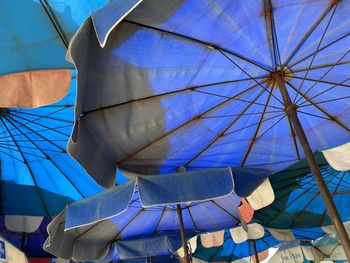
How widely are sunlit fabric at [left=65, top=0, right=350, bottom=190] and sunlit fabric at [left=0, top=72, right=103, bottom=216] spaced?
1.99m

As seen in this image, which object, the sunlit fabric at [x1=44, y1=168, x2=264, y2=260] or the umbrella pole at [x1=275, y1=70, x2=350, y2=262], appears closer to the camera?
the umbrella pole at [x1=275, y1=70, x2=350, y2=262]

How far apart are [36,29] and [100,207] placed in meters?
1.97

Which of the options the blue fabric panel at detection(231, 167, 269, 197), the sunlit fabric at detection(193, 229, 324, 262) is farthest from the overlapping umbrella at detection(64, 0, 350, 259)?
the sunlit fabric at detection(193, 229, 324, 262)

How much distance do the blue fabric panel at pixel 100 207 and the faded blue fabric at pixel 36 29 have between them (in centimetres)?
163

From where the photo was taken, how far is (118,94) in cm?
288

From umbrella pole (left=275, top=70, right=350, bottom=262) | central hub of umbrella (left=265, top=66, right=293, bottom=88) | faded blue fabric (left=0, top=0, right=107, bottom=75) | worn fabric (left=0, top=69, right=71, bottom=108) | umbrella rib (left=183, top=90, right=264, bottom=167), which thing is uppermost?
faded blue fabric (left=0, top=0, right=107, bottom=75)

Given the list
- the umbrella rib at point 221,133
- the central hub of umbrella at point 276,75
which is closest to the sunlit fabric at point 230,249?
the umbrella rib at point 221,133

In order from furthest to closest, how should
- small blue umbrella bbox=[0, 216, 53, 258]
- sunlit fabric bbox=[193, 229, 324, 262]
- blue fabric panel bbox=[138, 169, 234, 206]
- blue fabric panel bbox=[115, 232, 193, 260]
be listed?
sunlit fabric bbox=[193, 229, 324, 262]
small blue umbrella bbox=[0, 216, 53, 258]
blue fabric panel bbox=[115, 232, 193, 260]
blue fabric panel bbox=[138, 169, 234, 206]

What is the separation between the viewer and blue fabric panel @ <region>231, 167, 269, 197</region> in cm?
316

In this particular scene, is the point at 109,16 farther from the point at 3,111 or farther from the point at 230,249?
the point at 230,249

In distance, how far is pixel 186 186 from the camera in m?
3.09

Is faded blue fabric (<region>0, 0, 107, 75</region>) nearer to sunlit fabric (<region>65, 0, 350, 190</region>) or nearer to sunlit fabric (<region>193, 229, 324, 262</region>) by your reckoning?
sunlit fabric (<region>65, 0, 350, 190</region>)

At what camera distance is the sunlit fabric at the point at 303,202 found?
5.43m

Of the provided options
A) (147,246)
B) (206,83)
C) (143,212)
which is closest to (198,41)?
(206,83)
